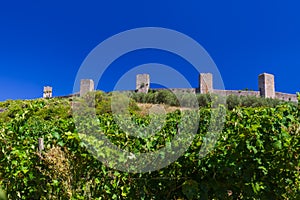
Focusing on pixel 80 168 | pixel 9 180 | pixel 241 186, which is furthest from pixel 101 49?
pixel 241 186

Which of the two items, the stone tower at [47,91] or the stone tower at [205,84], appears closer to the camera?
the stone tower at [205,84]

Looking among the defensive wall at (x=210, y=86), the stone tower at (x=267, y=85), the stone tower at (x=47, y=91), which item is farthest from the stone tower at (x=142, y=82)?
the stone tower at (x=47, y=91)

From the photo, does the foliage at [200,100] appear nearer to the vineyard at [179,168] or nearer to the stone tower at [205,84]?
the stone tower at [205,84]

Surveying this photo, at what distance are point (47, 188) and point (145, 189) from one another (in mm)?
839

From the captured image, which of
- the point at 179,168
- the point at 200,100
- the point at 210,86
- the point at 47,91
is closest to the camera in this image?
the point at 179,168

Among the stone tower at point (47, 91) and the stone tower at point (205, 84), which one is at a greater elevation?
the stone tower at point (47, 91)

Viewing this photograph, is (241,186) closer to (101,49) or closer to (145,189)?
(145,189)

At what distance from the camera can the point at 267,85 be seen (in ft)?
105

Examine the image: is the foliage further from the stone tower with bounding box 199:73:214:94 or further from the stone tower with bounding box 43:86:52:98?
the stone tower with bounding box 43:86:52:98

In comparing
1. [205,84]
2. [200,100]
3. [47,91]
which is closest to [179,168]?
[200,100]

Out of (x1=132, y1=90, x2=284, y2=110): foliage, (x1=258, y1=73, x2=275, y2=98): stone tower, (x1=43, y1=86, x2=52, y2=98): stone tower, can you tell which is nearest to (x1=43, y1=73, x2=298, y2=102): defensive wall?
(x1=258, y1=73, x2=275, y2=98): stone tower

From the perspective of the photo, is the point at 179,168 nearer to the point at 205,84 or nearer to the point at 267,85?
the point at 205,84

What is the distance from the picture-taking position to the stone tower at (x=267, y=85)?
31.8 meters

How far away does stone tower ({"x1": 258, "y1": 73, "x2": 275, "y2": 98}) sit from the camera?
31.8 metres
